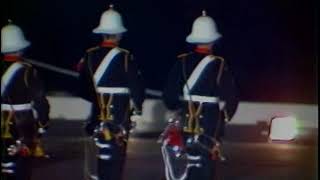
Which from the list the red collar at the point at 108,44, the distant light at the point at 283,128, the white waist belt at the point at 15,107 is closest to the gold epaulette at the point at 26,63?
the white waist belt at the point at 15,107

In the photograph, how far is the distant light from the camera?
229cm

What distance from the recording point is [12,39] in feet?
7.46

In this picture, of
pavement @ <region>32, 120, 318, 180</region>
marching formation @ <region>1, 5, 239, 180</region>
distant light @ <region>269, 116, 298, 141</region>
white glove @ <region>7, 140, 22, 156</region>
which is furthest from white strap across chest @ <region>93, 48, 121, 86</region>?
distant light @ <region>269, 116, 298, 141</region>

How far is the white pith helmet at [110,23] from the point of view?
228 cm

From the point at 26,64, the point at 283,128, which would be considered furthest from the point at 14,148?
the point at 283,128

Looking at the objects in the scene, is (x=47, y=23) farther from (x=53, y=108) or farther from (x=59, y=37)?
(x=53, y=108)

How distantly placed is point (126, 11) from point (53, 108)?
34 cm

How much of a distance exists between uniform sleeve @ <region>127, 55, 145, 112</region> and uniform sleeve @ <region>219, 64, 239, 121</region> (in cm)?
23

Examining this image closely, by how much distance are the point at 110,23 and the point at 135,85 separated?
7.4 inches

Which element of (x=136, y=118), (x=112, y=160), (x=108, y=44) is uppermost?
(x=108, y=44)

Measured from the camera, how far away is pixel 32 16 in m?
2.28

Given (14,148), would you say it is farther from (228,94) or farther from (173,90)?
(228,94)

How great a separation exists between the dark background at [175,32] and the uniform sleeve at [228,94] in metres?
0.02

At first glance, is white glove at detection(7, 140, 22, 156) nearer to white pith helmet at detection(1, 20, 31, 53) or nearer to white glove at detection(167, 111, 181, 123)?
white pith helmet at detection(1, 20, 31, 53)
